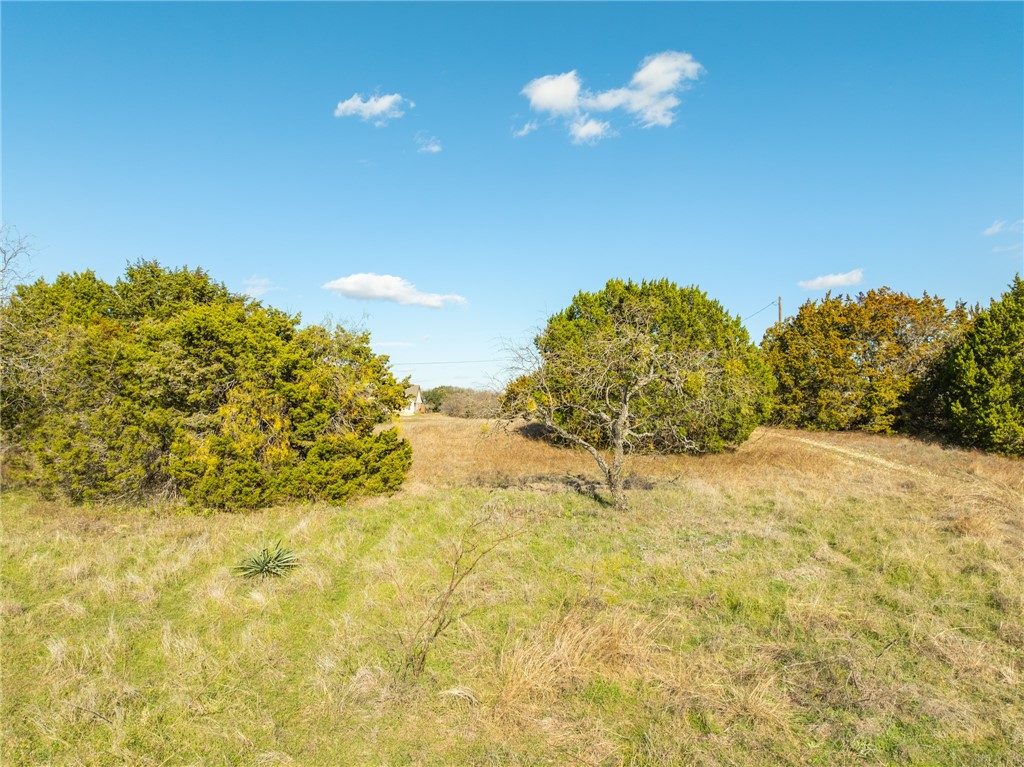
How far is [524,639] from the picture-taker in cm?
598

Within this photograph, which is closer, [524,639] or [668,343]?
[524,639]

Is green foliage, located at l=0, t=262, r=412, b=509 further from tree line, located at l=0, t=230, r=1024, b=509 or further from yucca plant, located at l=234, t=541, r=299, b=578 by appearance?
yucca plant, located at l=234, t=541, r=299, b=578

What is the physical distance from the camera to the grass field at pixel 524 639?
174 inches

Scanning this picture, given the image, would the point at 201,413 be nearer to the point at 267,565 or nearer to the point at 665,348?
the point at 267,565

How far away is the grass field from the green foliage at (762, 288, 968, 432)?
16.3m

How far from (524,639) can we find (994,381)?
24386mm

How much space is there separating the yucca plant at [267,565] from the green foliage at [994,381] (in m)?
25.8

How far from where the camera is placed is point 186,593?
759cm

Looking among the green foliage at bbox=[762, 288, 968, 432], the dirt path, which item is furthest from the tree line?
the green foliage at bbox=[762, 288, 968, 432]

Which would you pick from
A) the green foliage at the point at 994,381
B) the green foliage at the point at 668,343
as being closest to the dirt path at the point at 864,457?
the green foliage at the point at 668,343

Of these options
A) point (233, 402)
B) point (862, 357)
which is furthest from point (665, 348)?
point (233, 402)

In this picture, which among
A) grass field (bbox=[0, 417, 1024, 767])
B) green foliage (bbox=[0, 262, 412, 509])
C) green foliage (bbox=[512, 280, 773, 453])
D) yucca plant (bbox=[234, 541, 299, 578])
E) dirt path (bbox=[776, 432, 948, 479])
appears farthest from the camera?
green foliage (bbox=[512, 280, 773, 453])

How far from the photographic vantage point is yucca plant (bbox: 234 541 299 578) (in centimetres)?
814

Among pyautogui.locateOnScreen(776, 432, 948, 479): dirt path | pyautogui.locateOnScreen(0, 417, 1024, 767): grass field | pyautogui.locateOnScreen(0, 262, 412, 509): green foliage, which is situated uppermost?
pyautogui.locateOnScreen(0, 262, 412, 509): green foliage
